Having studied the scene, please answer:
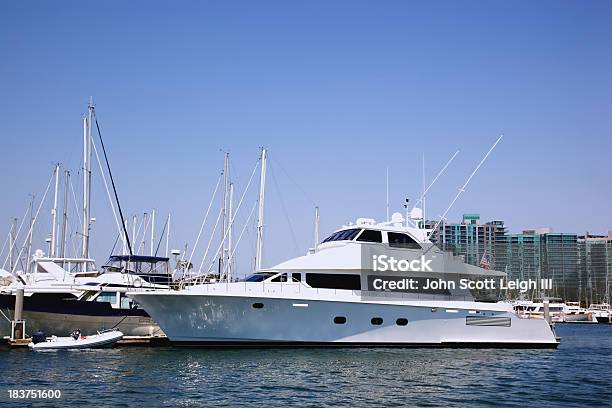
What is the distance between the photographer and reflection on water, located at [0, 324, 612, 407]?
16.8 meters

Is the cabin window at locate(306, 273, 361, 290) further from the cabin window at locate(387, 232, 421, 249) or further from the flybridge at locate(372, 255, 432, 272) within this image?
the cabin window at locate(387, 232, 421, 249)

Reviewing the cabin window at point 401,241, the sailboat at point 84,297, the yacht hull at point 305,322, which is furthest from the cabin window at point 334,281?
the sailboat at point 84,297

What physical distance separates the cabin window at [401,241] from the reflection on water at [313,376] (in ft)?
13.9

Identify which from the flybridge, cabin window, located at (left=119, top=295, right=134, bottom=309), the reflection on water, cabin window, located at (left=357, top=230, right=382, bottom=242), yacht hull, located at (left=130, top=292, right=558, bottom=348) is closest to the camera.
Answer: the reflection on water

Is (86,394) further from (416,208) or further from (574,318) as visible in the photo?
(574,318)

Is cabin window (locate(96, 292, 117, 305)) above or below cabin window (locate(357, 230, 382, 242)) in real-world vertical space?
below

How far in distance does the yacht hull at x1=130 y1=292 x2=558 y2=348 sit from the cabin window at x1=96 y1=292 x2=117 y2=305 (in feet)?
24.4

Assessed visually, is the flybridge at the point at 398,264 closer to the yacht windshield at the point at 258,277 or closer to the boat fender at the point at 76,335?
the yacht windshield at the point at 258,277

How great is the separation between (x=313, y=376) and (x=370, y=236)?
867cm

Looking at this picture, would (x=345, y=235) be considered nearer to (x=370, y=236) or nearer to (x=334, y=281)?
(x=370, y=236)

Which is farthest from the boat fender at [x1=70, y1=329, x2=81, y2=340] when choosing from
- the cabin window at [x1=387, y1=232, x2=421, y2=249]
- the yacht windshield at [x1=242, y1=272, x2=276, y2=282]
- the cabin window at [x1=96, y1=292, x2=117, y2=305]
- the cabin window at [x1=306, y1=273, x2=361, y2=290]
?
the cabin window at [x1=387, y1=232, x2=421, y2=249]

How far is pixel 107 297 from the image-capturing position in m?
32.3

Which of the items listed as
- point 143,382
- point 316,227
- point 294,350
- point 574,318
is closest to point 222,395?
point 143,382

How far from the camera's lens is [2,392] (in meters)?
17.2
